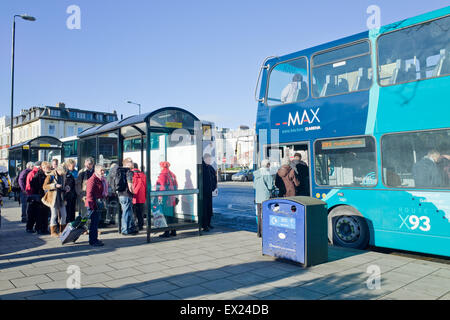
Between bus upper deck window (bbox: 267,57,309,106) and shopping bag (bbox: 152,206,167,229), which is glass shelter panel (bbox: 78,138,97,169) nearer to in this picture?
shopping bag (bbox: 152,206,167,229)

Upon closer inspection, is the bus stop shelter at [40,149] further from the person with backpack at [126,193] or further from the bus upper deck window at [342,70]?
the bus upper deck window at [342,70]

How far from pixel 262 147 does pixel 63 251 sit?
4.91m

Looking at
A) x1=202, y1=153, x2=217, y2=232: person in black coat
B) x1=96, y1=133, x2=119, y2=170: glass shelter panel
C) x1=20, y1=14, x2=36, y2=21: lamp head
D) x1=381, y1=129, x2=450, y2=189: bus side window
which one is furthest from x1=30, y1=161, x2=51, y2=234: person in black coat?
x1=20, y1=14, x2=36, y2=21: lamp head

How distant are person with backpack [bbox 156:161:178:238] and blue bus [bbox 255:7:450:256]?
8.98 feet

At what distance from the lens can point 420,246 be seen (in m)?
5.82

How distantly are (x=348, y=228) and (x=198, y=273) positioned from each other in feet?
11.1

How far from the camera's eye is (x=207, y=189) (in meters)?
9.68

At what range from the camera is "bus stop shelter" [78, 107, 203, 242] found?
7.91m

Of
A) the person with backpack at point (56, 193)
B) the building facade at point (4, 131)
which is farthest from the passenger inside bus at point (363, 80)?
the building facade at point (4, 131)

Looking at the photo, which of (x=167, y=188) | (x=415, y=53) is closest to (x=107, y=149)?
(x=167, y=188)

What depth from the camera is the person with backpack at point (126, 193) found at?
831 cm

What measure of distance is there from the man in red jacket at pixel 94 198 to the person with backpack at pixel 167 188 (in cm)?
139

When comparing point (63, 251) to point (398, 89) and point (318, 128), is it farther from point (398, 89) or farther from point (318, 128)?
point (398, 89)

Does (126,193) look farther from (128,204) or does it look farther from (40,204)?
(40,204)
